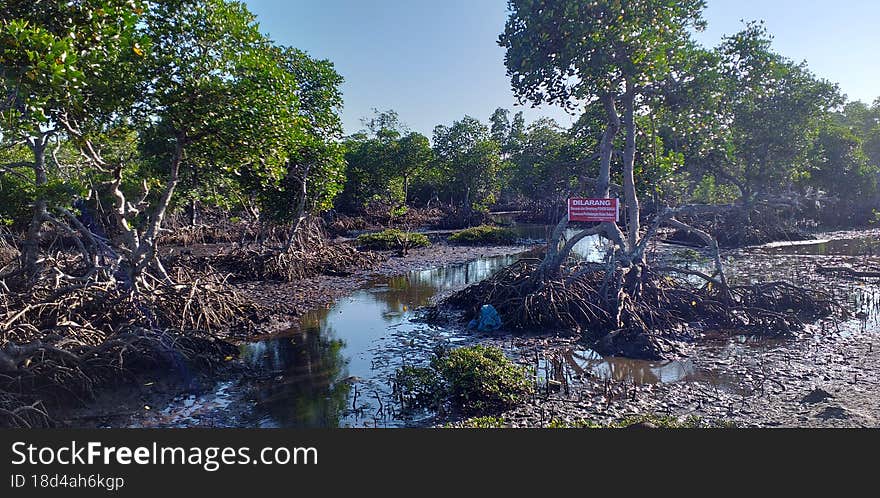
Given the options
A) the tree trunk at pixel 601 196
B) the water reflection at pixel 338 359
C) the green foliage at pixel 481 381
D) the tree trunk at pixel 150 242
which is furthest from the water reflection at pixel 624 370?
the tree trunk at pixel 150 242

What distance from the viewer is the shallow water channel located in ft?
25.8

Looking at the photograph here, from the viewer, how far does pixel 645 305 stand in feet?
39.6

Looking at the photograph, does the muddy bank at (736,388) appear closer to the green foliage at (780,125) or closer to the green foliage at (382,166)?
the green foliage at (780,125)

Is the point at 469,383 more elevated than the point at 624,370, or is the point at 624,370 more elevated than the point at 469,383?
the point at 469,383

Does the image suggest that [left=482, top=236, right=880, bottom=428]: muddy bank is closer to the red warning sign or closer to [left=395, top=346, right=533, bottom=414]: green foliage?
[left=395, top=346, right=533, bottom=414]: green foliage

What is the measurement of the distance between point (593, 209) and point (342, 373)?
6.49 metres

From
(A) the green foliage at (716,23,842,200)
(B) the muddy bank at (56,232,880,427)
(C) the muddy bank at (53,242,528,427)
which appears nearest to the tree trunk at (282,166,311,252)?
(C) the muddy bank at (53,242,528,427)

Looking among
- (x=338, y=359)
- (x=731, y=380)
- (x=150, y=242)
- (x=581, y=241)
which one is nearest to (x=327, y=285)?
(x=150, y=242)

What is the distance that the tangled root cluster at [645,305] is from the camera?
11867 mm

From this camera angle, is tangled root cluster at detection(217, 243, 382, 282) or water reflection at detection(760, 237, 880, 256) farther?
water reflection at detection(760, 237, 880, 256)

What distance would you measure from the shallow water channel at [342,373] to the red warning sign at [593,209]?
117 inches

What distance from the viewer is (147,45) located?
9.19m

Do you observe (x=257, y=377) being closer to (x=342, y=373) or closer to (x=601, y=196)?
(x=342, y=373)

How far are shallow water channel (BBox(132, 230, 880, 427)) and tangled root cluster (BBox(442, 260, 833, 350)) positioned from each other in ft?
3.85
